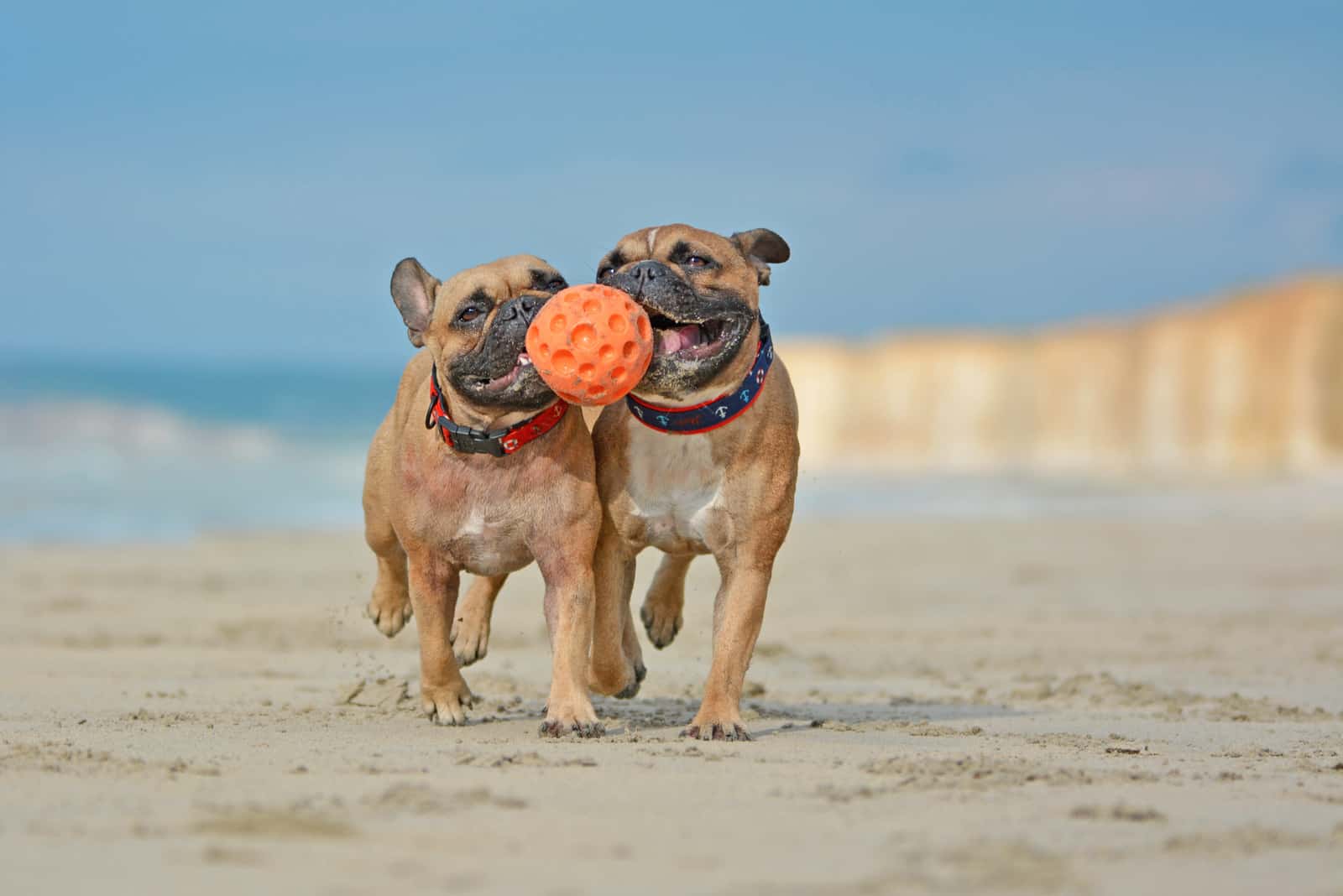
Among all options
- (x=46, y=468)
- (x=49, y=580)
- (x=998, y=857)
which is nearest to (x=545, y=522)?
(x=998, y=857)

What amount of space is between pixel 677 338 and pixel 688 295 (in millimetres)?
189

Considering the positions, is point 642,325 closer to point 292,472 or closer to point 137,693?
point 137,693

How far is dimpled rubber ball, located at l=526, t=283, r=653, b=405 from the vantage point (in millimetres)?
5863

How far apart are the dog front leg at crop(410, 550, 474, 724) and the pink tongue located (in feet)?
4.06

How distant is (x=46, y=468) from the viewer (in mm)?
29516

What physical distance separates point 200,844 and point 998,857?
6.21ft

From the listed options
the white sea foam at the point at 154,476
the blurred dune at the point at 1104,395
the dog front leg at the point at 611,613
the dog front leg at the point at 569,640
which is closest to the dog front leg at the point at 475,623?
the dog front leg at the point at 611,613

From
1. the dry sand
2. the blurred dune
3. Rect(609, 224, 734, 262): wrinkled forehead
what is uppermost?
the blurred dune

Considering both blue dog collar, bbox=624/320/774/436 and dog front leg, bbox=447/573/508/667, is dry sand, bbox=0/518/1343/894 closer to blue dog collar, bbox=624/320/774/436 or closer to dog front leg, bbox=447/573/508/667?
dog front leg, bbox=447/573/508/667

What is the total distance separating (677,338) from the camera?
6.38 metres

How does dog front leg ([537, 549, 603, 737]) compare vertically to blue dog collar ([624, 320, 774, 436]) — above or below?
below

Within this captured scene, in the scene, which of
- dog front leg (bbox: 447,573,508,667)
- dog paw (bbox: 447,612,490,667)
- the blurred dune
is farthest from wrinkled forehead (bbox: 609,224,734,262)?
the blurred dune

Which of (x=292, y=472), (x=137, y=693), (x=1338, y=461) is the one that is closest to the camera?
(x=137, y=693)

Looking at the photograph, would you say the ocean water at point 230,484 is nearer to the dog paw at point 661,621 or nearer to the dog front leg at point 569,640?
the dog paw at point 661,621
